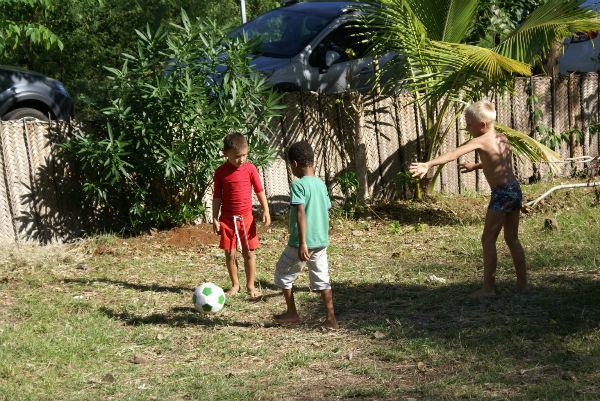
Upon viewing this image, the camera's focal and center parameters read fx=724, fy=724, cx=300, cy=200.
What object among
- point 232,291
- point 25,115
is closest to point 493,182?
point 232,291

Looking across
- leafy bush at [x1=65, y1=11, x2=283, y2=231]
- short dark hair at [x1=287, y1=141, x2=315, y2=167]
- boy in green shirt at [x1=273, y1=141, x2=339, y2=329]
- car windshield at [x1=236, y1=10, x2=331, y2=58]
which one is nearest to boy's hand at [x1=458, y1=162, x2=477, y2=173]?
boy in green shirt at [x1=273, y1=141, x2=339, y2=329]

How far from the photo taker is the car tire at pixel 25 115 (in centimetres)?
1004

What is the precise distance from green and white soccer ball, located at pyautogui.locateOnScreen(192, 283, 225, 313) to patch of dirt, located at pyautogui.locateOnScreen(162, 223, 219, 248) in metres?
2.57

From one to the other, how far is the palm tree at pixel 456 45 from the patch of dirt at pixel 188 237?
298 cm

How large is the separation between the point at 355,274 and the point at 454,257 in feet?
3.77

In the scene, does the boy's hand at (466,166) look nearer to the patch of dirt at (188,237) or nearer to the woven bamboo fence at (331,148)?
the patch of dirt at (188,237)

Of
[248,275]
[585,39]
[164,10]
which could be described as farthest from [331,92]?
[164,10]

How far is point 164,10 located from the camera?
16891mm

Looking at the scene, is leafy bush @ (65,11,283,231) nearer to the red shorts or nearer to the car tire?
the red shorts

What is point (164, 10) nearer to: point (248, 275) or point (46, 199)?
point (46, 199)

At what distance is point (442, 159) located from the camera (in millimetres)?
5492

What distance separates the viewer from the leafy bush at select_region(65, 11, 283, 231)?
784cm

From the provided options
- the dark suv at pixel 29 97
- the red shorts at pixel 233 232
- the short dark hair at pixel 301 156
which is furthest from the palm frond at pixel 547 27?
the dark suv at pixel 29 97

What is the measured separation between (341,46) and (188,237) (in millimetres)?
3764
